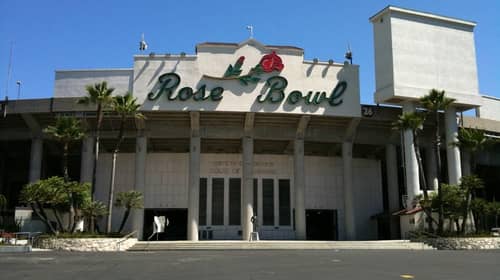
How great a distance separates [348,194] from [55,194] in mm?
27025

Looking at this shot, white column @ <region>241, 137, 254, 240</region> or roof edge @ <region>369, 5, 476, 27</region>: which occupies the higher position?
roof edge @ <region>369, 5, 476, 27</region>

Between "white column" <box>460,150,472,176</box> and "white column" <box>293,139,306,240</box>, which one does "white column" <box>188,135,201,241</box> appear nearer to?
"white column" <box>293,139,306,240</box>

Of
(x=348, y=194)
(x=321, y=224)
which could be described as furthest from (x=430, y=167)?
(x=321, y=224)

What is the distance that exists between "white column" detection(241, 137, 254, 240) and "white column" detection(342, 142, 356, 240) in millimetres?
9622

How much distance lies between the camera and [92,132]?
152 ft

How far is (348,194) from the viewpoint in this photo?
158 ft

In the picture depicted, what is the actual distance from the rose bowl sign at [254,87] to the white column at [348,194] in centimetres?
446

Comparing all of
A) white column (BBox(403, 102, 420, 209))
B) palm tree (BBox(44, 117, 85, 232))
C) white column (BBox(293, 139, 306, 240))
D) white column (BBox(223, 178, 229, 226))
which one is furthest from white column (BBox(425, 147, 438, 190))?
palm tree (BBox(44, 117, 85, 232))

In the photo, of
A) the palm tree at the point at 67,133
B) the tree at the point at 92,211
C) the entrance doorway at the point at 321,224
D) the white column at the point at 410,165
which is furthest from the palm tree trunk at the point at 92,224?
the white column at the point at 410,165

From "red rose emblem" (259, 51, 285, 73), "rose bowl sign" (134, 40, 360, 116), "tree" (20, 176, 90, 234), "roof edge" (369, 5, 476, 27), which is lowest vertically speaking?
"tree" (20, 176, 90, 234)

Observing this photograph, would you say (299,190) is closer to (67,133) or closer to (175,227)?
(175,227)

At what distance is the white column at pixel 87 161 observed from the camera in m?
45.6

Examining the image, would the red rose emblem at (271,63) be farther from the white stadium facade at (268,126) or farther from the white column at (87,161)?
the white column at (87,161)

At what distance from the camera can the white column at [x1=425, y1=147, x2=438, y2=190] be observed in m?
50.4
